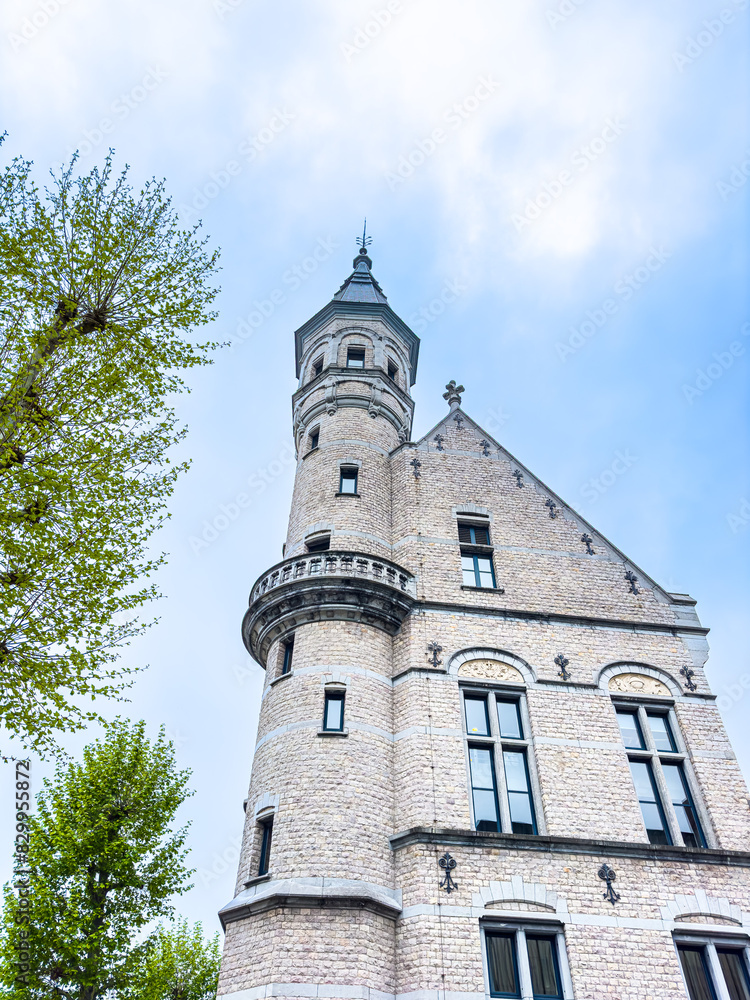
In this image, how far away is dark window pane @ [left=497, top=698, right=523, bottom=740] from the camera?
14.5 meters

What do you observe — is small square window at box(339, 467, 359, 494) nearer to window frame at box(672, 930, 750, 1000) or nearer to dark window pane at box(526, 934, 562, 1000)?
dark window pane at box(526, 934, 562, 1000)

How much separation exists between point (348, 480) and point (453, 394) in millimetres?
5553

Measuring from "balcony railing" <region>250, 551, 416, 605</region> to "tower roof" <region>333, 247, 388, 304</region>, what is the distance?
39.6ft

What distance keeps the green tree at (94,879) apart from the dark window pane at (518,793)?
7698mm

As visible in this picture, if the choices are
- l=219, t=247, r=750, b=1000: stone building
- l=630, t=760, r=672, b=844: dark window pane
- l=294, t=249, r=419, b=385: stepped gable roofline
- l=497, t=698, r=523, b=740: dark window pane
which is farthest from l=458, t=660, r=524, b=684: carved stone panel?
l=294, t=249, r=419, b=385: stepped gable roofline

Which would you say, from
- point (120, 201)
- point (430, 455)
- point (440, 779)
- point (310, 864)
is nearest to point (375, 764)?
point (440, 779)

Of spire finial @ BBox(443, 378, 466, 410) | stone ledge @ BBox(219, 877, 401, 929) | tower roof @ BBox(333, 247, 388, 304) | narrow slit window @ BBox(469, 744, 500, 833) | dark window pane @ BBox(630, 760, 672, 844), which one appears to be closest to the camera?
stone ledge @ BBox(219, 877, 401, 929)

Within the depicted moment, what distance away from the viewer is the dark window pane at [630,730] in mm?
14747

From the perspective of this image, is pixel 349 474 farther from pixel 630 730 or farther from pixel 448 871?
pixel 448 871

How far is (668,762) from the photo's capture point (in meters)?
14.7

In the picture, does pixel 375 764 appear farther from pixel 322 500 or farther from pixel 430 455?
pixel 430 455

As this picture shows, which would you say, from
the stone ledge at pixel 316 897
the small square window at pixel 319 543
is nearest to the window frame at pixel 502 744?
the stone ledge at pixel 316 897

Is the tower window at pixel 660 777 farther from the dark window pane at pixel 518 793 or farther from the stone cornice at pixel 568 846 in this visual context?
the dark window pane at pixel 518 793

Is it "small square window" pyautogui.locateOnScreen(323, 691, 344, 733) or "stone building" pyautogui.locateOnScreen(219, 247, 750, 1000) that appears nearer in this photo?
"stone building" pyautogui.locateOnScreen(219, 247, 750, 1000)
